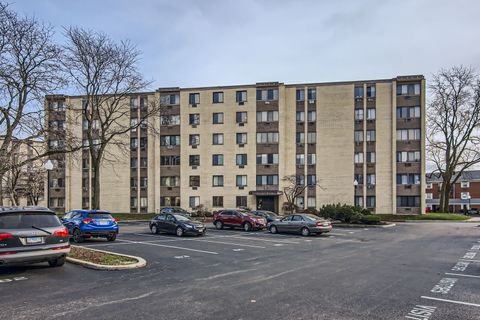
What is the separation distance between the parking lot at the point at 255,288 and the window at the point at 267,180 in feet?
120

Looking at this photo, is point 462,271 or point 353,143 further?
point 353,143

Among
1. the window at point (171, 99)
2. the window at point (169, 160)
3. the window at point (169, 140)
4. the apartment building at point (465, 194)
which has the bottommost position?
the apartment building at point (465, 194)

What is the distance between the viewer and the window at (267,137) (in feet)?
171

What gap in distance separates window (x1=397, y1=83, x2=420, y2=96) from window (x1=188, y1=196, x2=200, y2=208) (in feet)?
93.9

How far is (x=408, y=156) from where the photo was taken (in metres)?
49.5

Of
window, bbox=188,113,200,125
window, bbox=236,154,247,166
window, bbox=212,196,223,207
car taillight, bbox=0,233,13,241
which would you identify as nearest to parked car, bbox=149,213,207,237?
car taillight, bbox=0,233,13,241

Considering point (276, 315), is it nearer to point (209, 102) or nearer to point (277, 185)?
point (277, 185)

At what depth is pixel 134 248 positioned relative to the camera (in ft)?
55.7

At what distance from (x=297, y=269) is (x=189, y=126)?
4405 cm

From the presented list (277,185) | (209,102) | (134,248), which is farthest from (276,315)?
(209,102)

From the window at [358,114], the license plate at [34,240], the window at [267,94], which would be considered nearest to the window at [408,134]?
the window at [358,114]

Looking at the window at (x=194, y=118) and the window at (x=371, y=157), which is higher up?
the window at (x=194, y=118)

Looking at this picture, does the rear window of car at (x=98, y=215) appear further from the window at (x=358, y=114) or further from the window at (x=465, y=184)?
the window at (x=465, y=184)

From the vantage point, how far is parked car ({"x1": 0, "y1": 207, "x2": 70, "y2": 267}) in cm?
979
